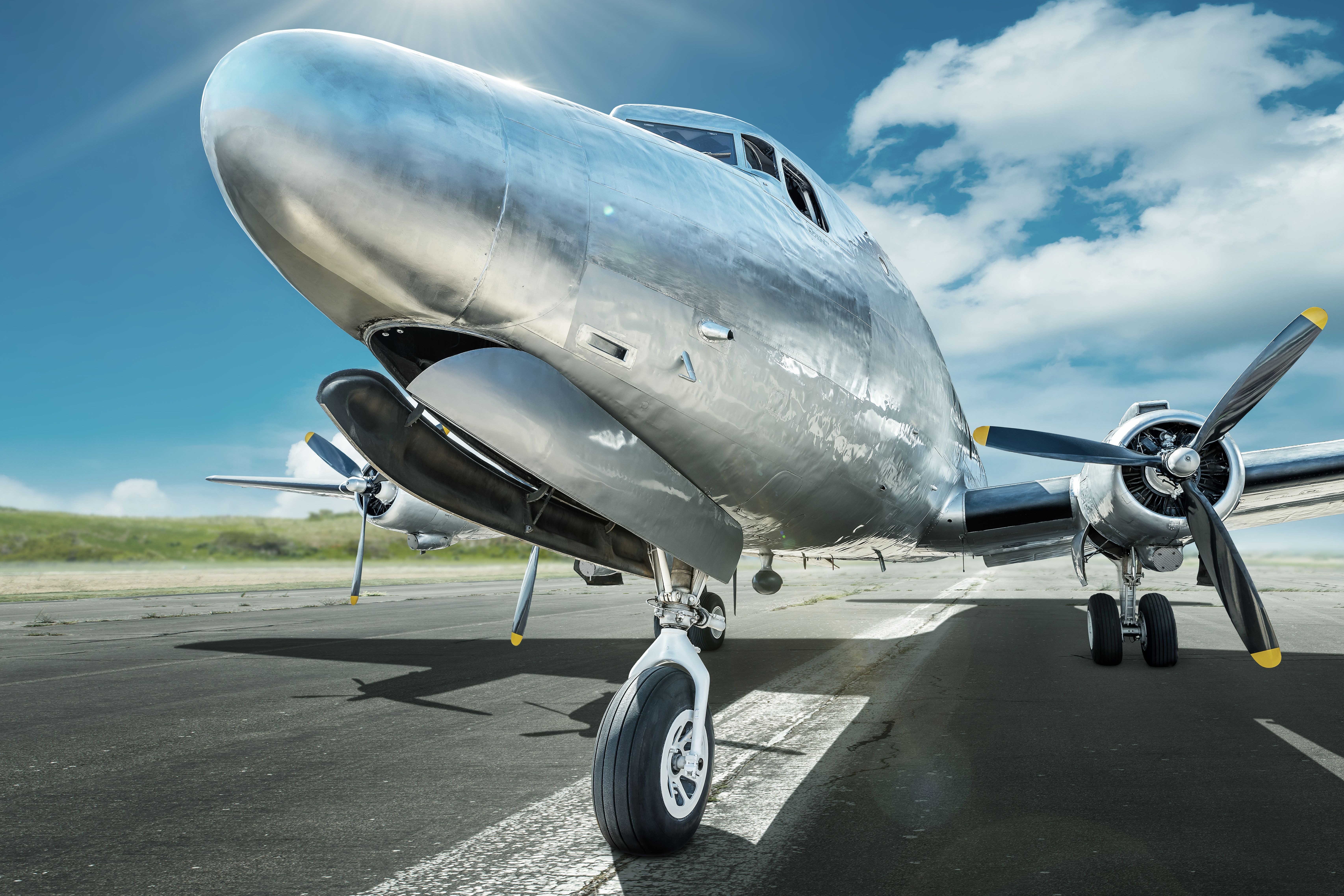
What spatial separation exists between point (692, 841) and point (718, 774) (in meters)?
1.18

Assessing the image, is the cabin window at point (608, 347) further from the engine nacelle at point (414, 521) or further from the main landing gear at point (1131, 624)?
the engine nacelle at point (414, 521)

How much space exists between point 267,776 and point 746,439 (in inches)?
149

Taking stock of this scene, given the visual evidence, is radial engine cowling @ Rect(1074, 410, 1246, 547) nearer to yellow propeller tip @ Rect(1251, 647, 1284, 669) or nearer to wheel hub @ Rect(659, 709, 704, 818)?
yellow propeller tip @ Rect(1251, 647, 1284, 669)

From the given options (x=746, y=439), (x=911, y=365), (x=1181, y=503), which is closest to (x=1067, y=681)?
(x=1181, y=503)

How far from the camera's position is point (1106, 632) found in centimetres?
970

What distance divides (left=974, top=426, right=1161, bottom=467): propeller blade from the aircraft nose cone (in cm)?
505

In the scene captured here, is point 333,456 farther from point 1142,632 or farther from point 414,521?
point 1142,632

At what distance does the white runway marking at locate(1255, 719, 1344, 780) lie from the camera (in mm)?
5012

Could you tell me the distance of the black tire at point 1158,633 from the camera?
9.50 meters

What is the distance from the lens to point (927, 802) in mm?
4344

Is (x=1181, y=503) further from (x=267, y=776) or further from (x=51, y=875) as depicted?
(x=51, y=875)

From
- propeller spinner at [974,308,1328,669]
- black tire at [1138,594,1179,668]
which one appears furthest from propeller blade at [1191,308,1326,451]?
black tire at [1138,594,1179,668]

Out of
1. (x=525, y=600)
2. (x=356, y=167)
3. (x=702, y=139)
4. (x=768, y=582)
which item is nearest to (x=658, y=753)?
(x=356, y=167)

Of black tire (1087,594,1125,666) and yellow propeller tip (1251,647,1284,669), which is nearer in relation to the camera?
yellow propeller tip (1251,647,1284,669)
